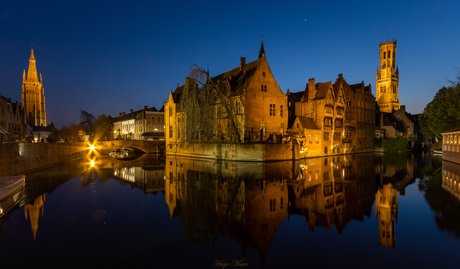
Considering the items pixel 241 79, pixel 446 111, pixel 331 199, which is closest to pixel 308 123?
pixel 241 79

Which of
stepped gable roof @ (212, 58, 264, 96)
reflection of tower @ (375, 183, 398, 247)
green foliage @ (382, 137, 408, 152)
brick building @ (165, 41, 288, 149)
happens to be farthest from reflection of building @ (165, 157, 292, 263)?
green foliage @ (382, 137, 408, 152)

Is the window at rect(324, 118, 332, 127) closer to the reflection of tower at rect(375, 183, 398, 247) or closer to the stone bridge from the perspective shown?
the reflection of tower at rect(375, 183, 398, 247)

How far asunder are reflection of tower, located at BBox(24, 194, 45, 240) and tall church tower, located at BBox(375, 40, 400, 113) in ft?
379

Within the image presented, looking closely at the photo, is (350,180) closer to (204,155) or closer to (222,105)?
(222,105)

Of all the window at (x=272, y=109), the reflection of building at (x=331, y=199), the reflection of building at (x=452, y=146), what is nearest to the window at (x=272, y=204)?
the reflection of building at (x=331, y=199)

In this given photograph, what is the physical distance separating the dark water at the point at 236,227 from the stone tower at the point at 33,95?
12109 centimetres

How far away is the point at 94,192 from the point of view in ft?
57.9

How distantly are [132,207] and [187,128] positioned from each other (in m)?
18.8

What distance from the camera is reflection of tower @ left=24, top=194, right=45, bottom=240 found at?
1069 cm

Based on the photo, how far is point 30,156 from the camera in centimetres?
2495

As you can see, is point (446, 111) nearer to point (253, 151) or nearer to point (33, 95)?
point (253, 151)

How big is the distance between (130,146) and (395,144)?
2297 inches

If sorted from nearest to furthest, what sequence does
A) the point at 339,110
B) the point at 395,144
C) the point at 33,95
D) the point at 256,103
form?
1. the point at 256,103
2. the point at 339,110
3. the point at 395,144
4. the point at 33,95

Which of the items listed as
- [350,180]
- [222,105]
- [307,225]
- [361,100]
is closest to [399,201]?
[350,180]
